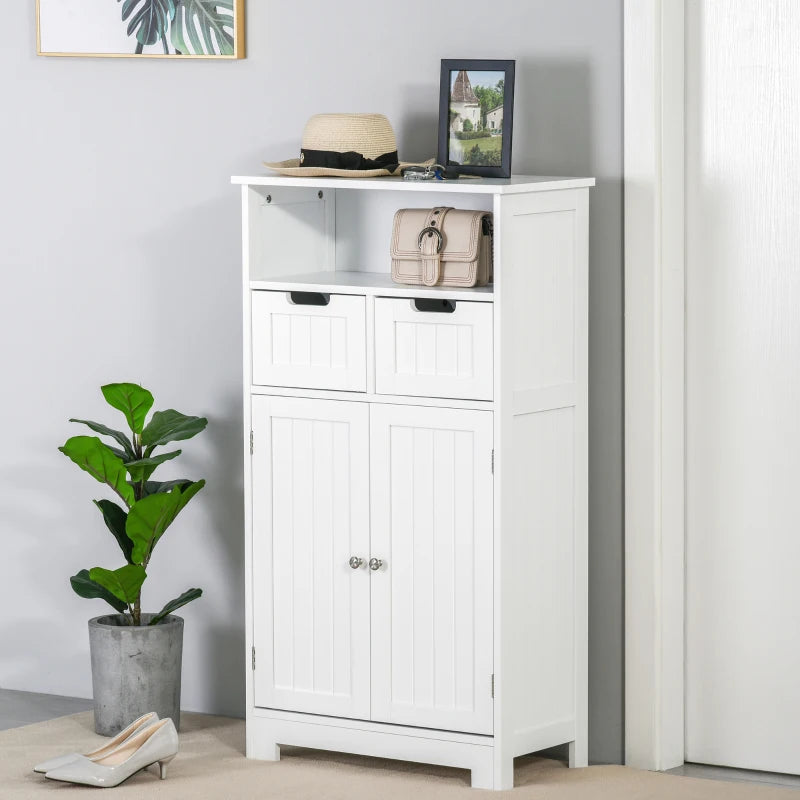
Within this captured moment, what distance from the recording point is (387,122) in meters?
3.32

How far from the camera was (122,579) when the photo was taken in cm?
346

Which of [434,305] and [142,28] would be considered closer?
[434,305]

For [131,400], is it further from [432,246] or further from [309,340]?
[432,246]

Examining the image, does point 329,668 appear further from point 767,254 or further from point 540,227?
point 767,254

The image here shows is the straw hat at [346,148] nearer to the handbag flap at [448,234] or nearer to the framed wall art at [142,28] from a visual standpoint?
the handbag flap at [448,234]

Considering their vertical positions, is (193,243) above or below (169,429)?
above

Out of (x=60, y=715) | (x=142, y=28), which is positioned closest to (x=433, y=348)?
(x=142, y=28)

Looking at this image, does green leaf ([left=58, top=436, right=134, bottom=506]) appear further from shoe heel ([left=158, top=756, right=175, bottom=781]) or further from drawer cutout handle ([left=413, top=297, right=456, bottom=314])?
drawer cutout handle ([left=413, top=297, right=456, bottom=314])

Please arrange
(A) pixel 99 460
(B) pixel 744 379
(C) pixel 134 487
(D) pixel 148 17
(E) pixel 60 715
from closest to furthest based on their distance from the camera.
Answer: (B) pixel 744 379, (A) pixel 99 460, (C) pixel 134 487, (D) pixel 148 17, (E) pixel 60 715

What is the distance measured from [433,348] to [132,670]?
3.65 feet

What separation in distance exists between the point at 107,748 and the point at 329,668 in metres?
0.54

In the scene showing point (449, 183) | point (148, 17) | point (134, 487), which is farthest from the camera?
point (148, 17)

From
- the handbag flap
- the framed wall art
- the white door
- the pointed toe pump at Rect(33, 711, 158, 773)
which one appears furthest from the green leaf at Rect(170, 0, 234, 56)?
the pointed toe pump at Rect(33, 711, 158, 773)

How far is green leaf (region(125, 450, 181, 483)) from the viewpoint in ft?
11.4
